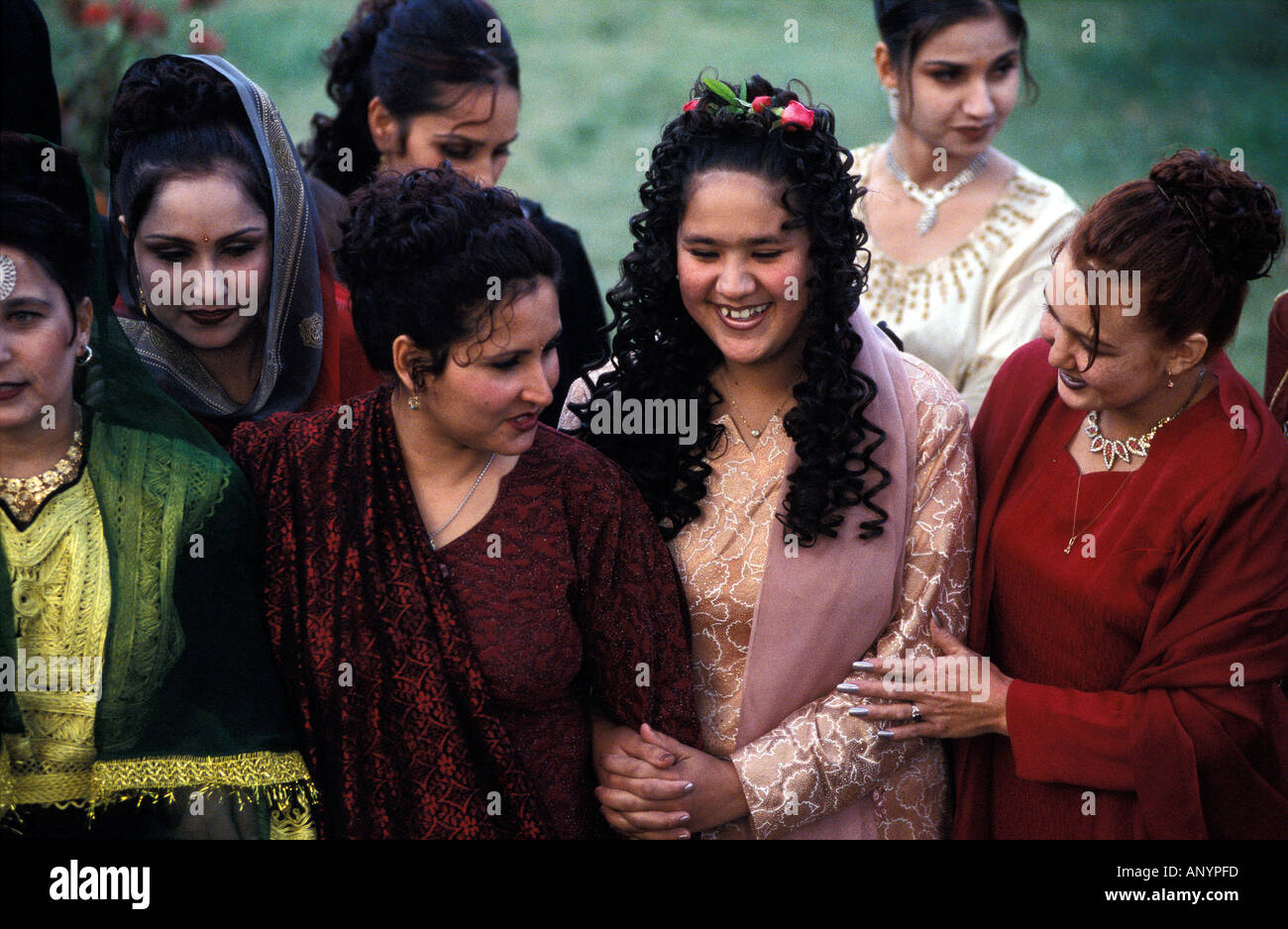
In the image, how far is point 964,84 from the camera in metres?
3.55

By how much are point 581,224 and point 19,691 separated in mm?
5045

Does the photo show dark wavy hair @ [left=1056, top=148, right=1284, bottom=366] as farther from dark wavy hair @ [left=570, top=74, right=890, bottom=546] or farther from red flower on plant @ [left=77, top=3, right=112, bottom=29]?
red flower on plant @ [left=77, top=3, right=112, bottom=29]

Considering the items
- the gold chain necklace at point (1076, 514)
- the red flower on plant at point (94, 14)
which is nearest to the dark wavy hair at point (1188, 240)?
the gold chain necklace at point (1076, 514)

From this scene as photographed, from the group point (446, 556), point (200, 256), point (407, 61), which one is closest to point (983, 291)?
point (407, 61)

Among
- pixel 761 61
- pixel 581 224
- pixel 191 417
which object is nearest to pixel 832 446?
pixel 191 417

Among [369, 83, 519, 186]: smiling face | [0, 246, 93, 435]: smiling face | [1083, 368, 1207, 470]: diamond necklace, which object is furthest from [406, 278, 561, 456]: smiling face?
[369, 83, 519, 186]: smiling face

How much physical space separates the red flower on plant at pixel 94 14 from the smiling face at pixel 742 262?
3148 mm

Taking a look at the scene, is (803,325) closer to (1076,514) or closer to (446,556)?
(1076,514)

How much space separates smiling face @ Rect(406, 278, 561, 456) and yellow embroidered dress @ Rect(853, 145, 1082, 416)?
1404 millimetres

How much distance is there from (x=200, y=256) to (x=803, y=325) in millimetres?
1151

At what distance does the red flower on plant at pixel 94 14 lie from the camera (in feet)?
15.5

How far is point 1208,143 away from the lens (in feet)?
24.1

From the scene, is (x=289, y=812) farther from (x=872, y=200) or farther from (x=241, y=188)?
(x=872, y=200)

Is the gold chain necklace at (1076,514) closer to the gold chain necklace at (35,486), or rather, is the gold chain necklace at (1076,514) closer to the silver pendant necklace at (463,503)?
the silver pendant necklace at (463,503)
